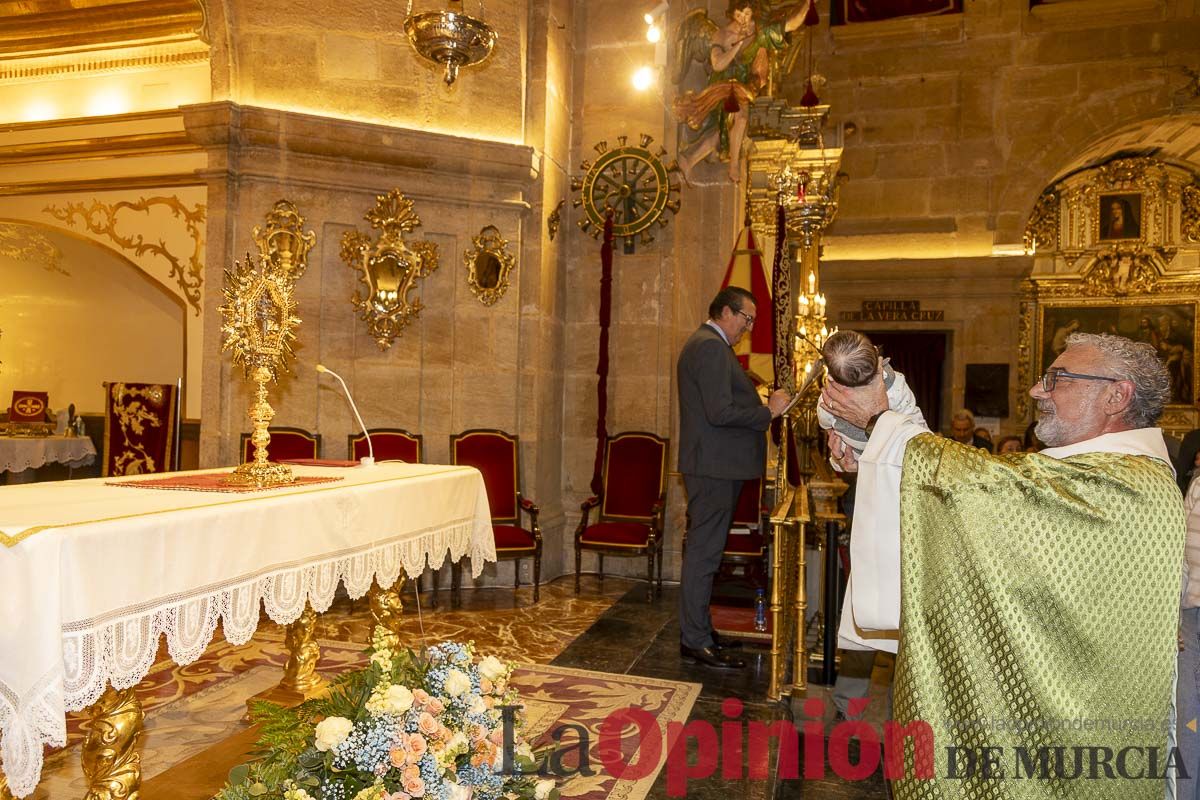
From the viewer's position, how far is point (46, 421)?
9.52 m

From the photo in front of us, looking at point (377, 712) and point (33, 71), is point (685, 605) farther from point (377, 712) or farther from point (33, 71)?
point (33, 71)

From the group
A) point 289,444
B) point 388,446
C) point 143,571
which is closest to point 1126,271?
point 388,446

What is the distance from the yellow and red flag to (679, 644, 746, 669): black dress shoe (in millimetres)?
2318

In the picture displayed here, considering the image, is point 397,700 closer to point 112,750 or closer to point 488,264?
point 112,750

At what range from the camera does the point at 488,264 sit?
23.7 feet

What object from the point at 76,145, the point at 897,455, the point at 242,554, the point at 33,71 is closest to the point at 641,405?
the point at 242,554

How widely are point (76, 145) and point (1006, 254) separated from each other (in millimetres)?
13297

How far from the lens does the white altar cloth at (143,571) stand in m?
2.19

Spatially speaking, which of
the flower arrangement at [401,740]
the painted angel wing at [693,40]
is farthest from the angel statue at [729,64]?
the flower arrangement at [401,740]

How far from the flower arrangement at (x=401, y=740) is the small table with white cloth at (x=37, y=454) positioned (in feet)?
26.0

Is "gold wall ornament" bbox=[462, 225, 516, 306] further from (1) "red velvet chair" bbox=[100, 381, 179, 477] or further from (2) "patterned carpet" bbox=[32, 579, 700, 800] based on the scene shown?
(1) "red velvet chair" bbox=[100, 381, 179, 477]

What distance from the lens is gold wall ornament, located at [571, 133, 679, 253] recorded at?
25.0ft

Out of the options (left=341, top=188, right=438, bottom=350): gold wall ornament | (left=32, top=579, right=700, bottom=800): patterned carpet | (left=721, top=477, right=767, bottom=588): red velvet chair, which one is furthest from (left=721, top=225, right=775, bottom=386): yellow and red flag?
(left=341, top=188, right=438, bottom=350): gold wall ornament

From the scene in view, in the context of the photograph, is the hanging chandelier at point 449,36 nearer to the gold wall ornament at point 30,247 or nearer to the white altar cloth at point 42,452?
the white altar cloth at point 42,452
